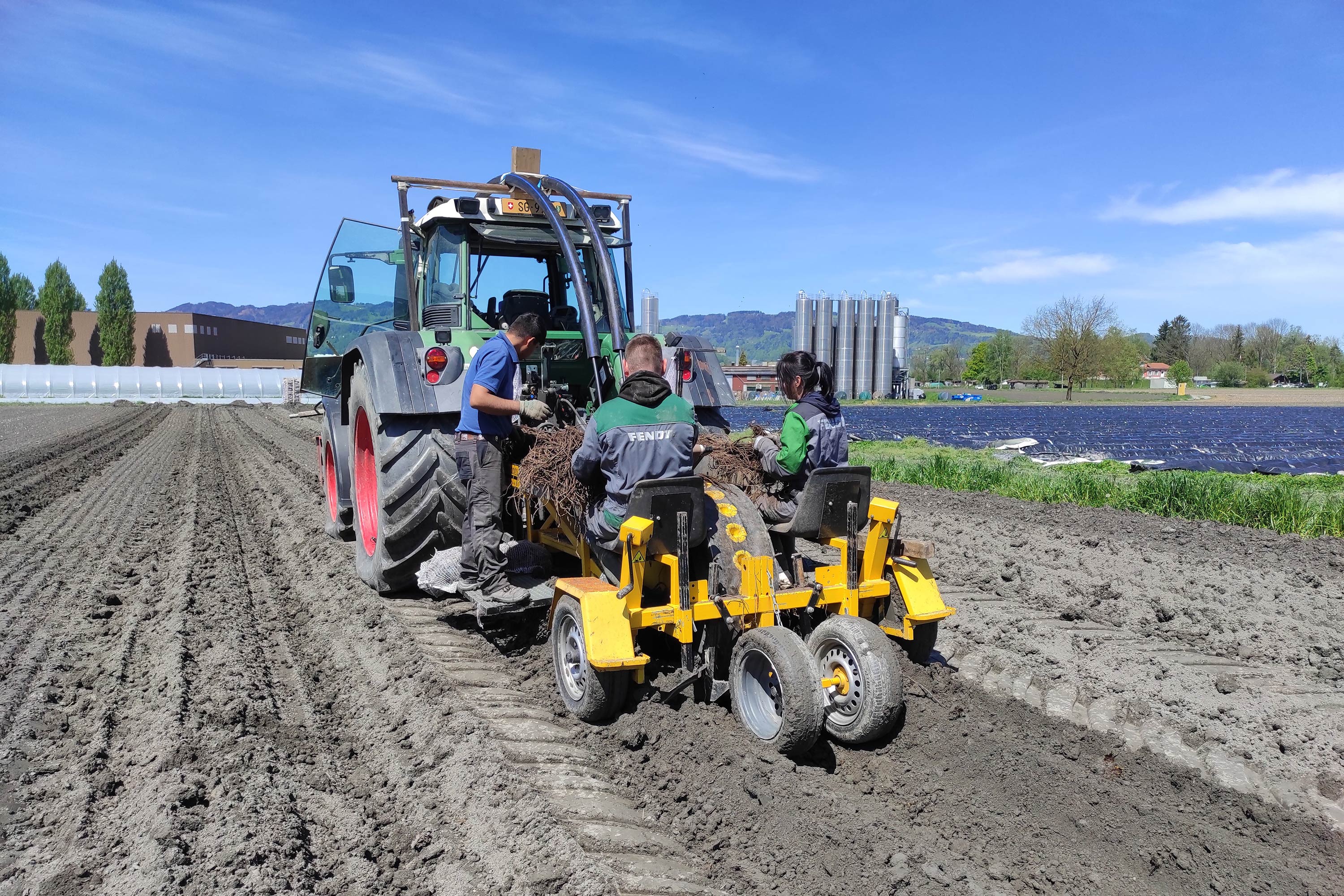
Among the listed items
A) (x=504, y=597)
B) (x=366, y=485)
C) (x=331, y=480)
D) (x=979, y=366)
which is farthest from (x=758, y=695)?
(x=979, y=366)

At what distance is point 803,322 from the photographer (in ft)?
192

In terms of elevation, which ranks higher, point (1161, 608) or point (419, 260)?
point (419, 260)

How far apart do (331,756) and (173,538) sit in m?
5.57

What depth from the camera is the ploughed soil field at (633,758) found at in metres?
3.01

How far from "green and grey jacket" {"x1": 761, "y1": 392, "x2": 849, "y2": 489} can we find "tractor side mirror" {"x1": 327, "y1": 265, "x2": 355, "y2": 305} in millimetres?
3966

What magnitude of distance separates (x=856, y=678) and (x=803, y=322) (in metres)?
56.0

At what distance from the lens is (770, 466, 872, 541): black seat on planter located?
4.16 metres

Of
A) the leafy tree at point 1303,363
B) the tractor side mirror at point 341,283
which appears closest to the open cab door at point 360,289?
the tractor side mirror at point 341,283

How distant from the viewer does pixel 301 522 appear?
9188mm

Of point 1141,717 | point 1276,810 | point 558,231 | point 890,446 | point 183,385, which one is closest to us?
point 1276,810

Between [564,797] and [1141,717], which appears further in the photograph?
[1141,717]

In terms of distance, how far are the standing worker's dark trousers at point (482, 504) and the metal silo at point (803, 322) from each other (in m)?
52.0

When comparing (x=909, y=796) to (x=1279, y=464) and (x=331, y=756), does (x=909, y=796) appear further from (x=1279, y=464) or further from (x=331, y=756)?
(x=1279, y=464)

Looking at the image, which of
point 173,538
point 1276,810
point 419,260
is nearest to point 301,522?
point 173,538
